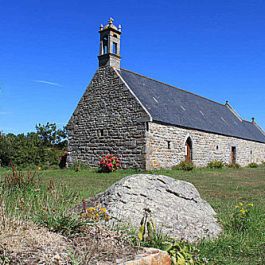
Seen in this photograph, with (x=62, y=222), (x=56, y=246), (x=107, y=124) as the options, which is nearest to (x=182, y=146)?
(x=107, y=124)

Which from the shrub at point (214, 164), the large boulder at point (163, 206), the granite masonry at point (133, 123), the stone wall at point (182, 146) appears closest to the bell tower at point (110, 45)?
the granite masonry at point (133, 123)

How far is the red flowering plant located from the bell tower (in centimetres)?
522

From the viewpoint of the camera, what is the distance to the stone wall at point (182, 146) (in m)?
16.2

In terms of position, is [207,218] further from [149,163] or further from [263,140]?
[263,140]

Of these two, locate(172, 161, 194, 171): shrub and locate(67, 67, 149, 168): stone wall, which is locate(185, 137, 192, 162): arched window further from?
locate(67, 67, 149, 168): stone wall

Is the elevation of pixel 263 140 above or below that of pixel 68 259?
above

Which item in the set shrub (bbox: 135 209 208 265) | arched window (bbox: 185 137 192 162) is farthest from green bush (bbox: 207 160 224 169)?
shrub (bbox: 135 209 208 265)

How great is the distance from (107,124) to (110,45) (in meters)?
4.40

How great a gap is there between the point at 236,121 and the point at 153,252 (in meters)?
28.5

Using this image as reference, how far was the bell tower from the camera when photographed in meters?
17.8

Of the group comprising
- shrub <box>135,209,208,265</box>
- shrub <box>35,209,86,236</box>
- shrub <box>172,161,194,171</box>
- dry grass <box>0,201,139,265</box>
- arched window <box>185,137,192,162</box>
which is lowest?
shrub <box>135,209,208,265</box>

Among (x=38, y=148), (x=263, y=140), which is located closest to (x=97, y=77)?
(x=38, y=148)

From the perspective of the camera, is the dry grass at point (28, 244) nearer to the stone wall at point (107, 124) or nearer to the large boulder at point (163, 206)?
the large boulder at point (163, 206)

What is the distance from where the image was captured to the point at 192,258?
3.54 meters
